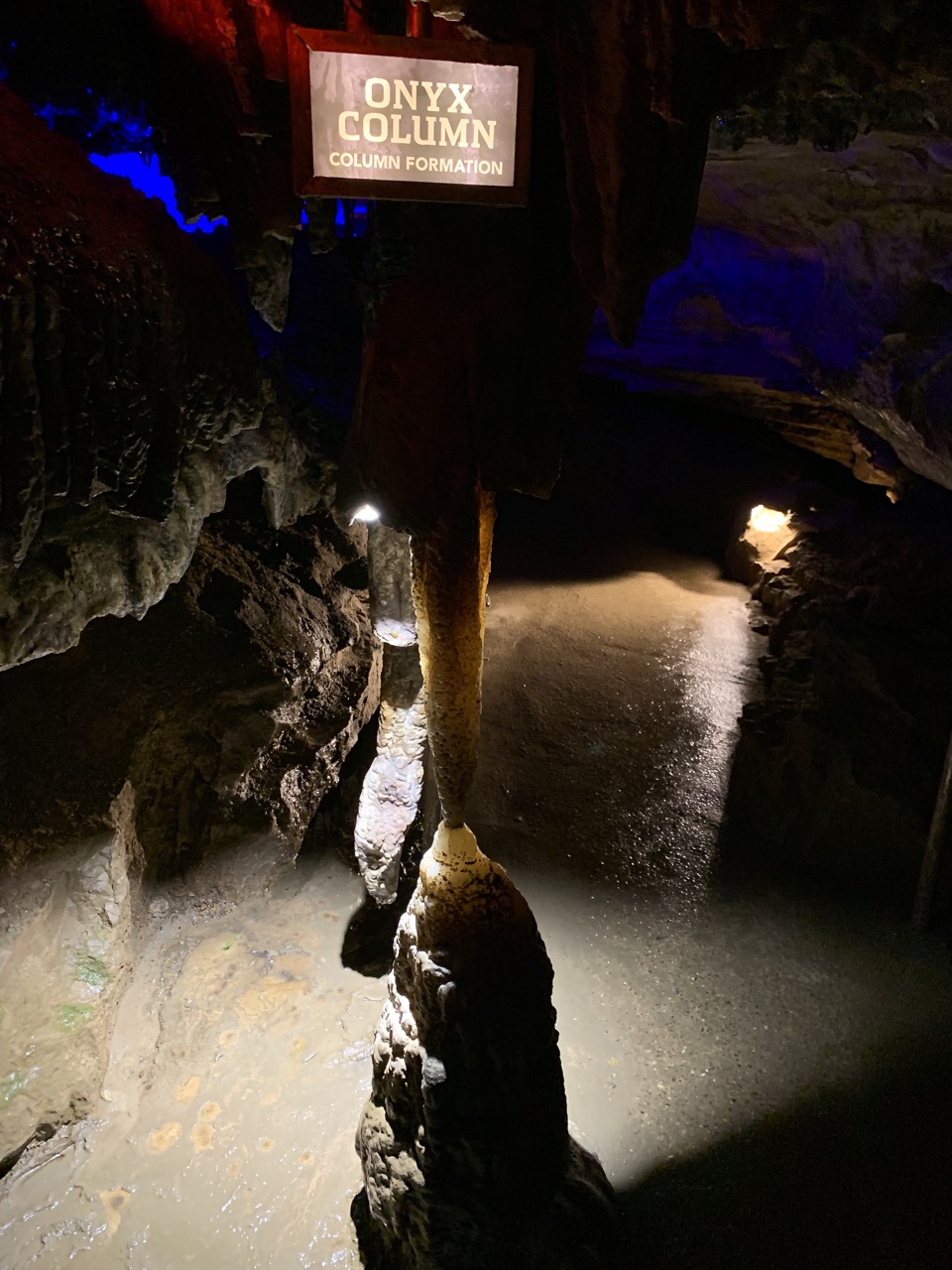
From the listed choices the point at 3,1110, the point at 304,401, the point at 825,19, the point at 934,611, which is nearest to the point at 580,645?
the point at 934,611

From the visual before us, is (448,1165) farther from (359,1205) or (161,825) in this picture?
(161,825)

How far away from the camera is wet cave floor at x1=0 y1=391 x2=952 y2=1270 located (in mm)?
3861

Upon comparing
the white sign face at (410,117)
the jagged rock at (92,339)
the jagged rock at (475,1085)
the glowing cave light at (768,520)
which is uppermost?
the white sign face at (410,117)

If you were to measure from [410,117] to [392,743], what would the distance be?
368cm

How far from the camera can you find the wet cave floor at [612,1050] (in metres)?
3.86

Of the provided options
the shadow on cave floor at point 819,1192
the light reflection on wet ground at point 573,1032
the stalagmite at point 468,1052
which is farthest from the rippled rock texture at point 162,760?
the shadow on cave floor at point 819,1192

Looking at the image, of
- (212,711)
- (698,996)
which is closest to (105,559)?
(212,711)

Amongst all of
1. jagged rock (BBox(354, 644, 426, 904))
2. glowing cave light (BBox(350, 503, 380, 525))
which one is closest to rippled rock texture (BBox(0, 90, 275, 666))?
glowing cave light (BBox(350, 503, 380, 525))

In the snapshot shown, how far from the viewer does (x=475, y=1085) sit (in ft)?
10.4

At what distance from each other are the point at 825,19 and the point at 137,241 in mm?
2110

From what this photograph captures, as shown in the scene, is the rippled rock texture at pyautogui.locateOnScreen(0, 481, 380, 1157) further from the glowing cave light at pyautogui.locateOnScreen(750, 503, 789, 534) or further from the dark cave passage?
the glowing cave light at pyautogui.locateOnScreen(750, 503, 789, 534)

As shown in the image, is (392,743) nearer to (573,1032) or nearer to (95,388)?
(573,1032)

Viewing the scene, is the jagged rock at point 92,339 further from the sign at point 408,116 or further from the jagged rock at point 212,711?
the jagged rock at point 212,711

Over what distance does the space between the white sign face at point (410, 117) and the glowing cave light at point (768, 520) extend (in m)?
8.46
